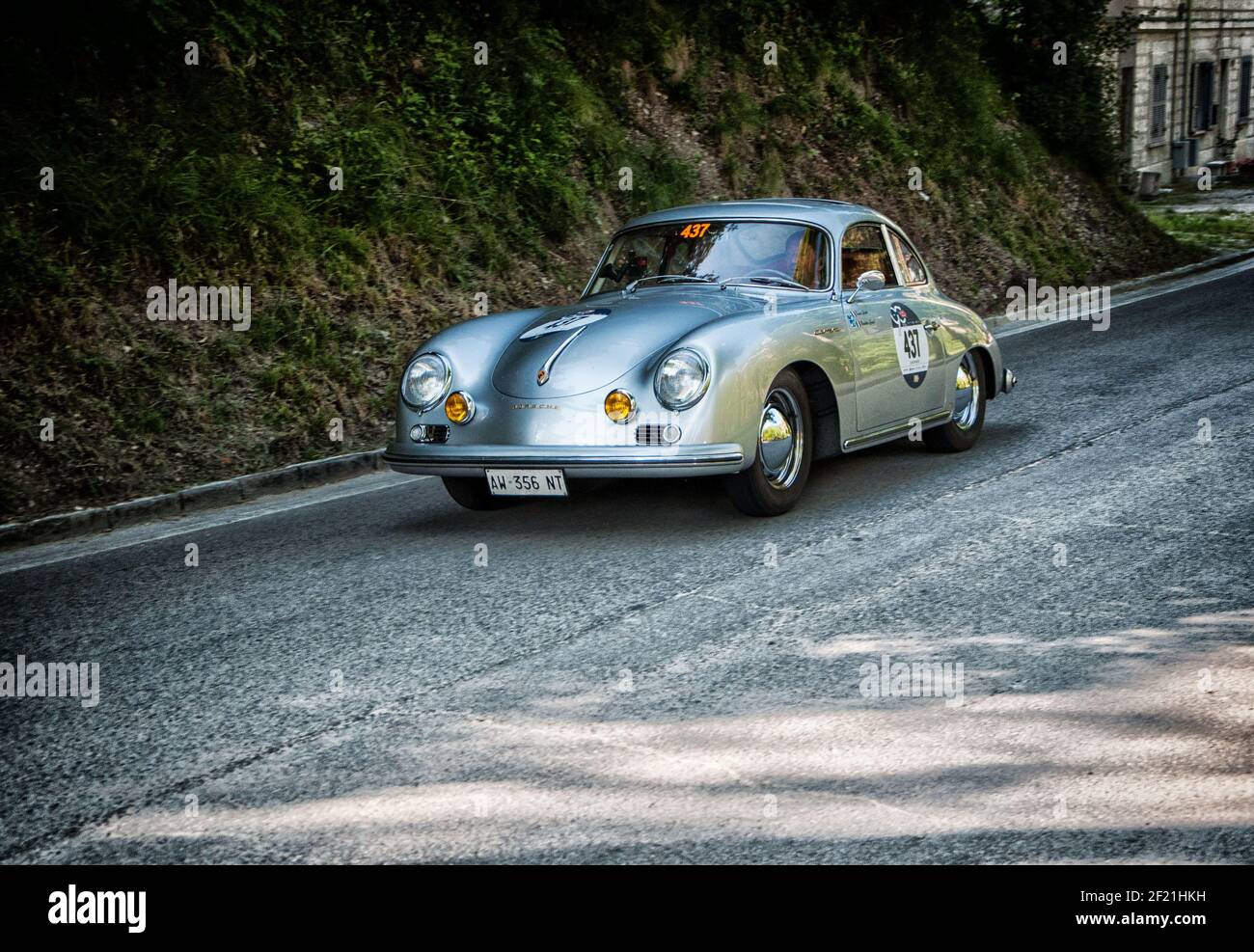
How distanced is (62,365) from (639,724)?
21.6ft

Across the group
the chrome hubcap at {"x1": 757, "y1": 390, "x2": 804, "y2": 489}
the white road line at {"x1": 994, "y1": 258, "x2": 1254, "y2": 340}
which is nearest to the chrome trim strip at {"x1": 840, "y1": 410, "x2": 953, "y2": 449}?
the chrome hubcap at {"x1": 757, "y1": 390, "x2": 804, "y2": 489}

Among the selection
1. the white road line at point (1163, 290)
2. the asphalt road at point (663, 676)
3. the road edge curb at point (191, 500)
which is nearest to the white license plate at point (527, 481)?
the asphalt road at point (663, 676)

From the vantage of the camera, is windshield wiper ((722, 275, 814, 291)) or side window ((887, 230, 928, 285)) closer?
windshield wiper ((722, 275, 814, 291))

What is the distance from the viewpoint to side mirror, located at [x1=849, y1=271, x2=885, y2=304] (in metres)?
8.26

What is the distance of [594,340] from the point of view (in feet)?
23.9

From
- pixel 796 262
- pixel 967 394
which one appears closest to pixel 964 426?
pixel 967 394

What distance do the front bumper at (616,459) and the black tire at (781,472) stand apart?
0.92ft

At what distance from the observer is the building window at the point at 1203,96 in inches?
1624

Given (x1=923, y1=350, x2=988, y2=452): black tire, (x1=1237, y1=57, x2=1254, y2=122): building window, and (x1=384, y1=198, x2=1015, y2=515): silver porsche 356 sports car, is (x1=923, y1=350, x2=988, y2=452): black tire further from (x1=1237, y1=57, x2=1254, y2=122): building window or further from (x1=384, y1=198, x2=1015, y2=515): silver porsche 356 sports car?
(x1=1237, y1=57, x2=1254, y2=122): building window

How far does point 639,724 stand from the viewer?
4625 millimetres

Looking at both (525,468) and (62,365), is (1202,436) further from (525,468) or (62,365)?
(62,365)

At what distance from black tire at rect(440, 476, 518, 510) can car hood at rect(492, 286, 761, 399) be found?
0.88 metres

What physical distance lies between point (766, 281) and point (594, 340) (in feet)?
4.55

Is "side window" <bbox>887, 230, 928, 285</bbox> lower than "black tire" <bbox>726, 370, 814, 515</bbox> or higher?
higher
